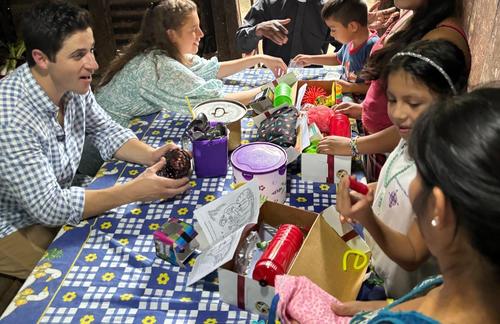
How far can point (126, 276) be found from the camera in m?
1.34

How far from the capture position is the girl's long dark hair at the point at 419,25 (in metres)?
1.65

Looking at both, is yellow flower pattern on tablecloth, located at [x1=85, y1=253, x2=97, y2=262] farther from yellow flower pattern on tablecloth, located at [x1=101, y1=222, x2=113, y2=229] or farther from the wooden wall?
the wooden wall

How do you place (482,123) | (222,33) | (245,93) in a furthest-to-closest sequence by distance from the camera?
(222,33) → (245,93) → (482,123)

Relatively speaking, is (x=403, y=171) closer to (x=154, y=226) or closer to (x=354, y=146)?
(x=354, y=146)

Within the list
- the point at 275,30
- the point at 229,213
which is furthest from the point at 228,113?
the point at 275,30

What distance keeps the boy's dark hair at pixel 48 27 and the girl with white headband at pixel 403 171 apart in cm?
116

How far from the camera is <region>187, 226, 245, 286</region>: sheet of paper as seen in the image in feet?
3.94

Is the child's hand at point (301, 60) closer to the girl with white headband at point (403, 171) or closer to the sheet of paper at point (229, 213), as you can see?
the girl with white headband at point (403, 171)

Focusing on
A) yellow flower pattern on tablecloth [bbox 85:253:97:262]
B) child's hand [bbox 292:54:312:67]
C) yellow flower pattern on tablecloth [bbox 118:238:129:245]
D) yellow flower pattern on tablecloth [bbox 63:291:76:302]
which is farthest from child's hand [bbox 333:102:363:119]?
yellow flower pattern on tablecloth [bbox 63:291:76:302]

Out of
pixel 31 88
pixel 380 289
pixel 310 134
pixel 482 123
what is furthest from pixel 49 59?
pixel 482 123

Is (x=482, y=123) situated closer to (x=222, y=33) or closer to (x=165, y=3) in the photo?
(x=165, y=3)

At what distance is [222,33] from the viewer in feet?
14.0

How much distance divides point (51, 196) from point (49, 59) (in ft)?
1.72

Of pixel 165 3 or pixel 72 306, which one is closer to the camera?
pixel 72 306
